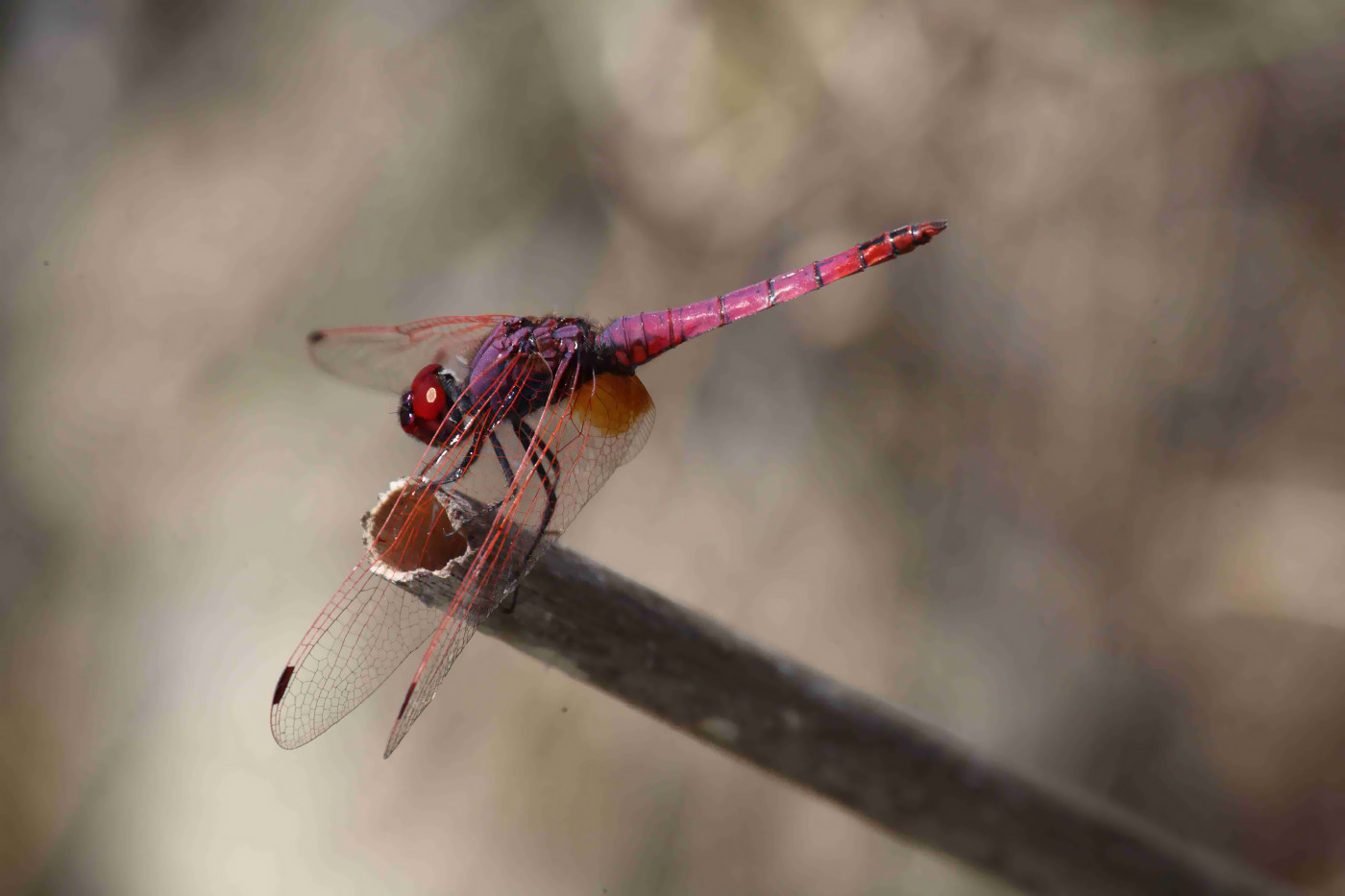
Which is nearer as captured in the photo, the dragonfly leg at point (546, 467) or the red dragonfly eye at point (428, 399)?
the dragonfly leg at point (546, 467)

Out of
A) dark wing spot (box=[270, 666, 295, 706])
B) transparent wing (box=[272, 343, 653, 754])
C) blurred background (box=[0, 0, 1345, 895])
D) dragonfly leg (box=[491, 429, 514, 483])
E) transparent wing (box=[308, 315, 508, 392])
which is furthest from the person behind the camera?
blurred background (box=[0, 0, 1345, 895])

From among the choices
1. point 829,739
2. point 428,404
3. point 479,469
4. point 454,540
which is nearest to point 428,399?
point 428,404

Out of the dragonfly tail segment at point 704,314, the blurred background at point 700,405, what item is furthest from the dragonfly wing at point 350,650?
the blurred background at point 700,405

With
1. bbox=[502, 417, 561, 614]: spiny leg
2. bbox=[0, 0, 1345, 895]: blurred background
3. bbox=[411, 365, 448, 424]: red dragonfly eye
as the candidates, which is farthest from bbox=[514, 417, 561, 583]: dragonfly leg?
bbox=[0, 0, 1345, 895]: blurred background

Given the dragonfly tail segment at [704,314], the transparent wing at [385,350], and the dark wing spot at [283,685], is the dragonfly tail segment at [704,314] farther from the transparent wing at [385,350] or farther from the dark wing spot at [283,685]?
the dark wing spot at [283,685]

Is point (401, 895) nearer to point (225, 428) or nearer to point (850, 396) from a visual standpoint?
point (225, 428)

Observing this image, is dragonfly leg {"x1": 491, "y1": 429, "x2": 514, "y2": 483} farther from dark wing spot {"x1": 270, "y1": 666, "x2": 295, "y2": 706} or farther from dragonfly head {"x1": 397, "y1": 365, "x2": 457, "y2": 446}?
dark wing spot {"x1": 270, "y1": 666, "x2": 295, "y2": 706}
